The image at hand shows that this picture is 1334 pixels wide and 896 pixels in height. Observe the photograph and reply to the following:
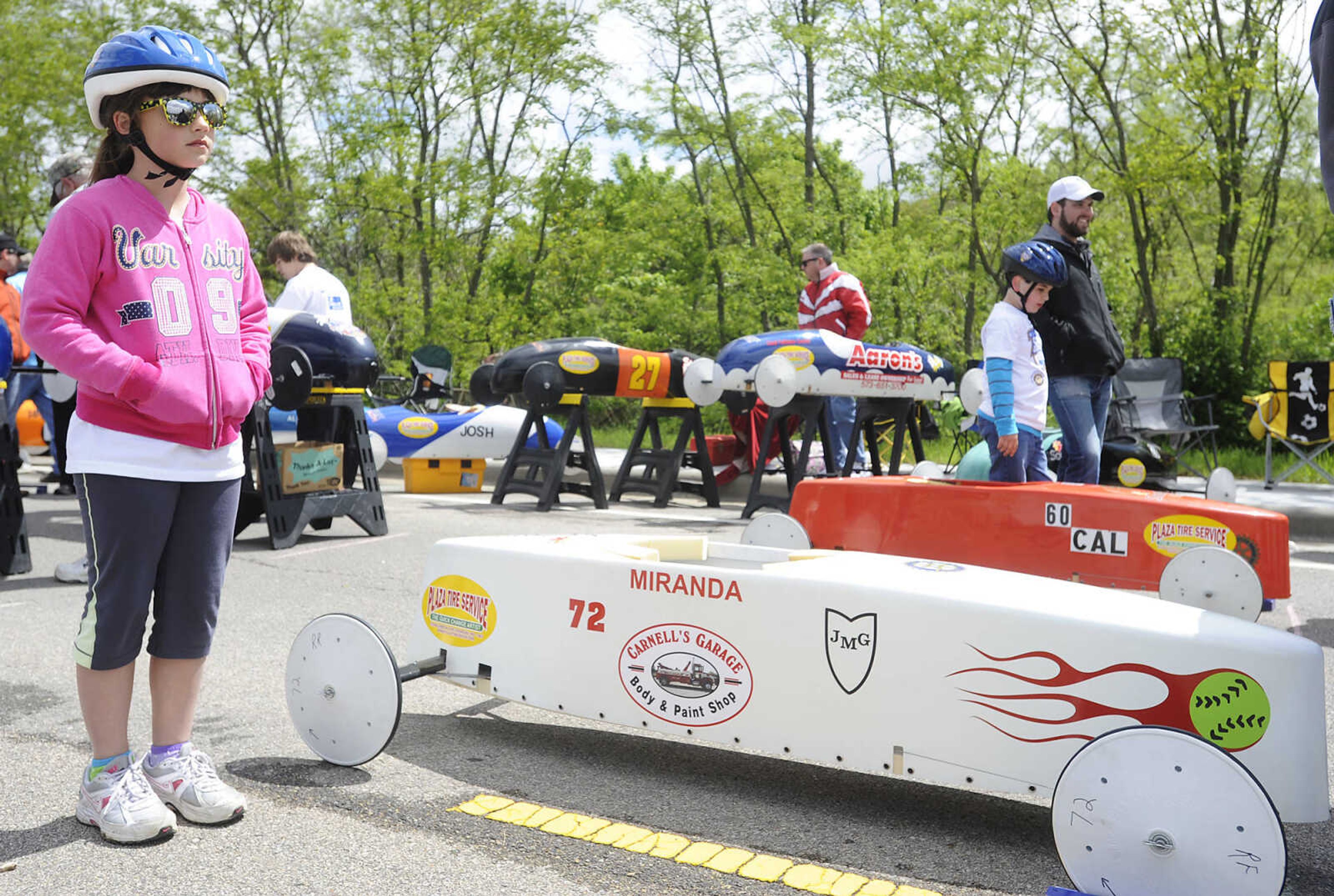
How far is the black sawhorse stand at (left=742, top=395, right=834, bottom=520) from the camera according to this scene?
925 cm

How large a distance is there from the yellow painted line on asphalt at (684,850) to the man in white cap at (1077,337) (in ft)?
13.1

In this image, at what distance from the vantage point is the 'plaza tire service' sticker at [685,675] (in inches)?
123

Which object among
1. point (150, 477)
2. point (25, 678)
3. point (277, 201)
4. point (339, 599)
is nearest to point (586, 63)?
point (277, 201)

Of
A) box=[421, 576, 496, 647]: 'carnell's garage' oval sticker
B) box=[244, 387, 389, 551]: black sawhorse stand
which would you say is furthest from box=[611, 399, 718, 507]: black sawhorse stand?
box=[421, 576, 496, 647]: 'carnell's garage' oval sticker

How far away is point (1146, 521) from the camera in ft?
17.3

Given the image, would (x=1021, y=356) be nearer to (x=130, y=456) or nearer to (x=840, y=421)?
(x=130, y=456)

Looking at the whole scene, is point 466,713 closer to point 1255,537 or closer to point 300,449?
point 1255,537

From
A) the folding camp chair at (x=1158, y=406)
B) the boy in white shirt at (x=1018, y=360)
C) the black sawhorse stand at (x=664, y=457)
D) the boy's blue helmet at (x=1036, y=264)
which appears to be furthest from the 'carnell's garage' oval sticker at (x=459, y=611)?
the folding camp chair at (x=1158, y=406)

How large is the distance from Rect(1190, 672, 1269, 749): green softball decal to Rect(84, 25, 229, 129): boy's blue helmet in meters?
2.58

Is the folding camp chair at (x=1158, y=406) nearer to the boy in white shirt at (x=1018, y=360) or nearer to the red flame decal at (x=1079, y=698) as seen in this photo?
the boy in white shirt at (x=1018, y=360)

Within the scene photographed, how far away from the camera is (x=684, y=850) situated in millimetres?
2791

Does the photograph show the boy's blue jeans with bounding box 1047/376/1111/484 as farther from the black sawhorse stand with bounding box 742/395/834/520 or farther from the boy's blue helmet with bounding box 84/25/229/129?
the boy's blue helmet with bounding box 84/25/229/129

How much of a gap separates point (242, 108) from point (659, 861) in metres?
19.7

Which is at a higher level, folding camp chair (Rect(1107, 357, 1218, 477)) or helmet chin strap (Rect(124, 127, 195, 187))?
helmet chin strap (Rect(124, 127, 195, 187))
